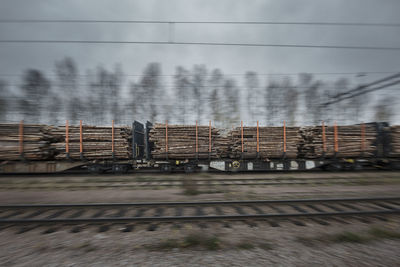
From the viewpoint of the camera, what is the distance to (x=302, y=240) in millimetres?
3135

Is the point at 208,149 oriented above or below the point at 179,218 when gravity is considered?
above

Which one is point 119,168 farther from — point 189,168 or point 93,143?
point 189,168

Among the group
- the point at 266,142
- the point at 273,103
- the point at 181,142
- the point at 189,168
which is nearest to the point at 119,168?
the point at 181,142

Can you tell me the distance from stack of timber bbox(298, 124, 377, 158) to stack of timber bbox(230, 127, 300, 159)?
87 centimetres

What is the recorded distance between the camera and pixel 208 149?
964 centimetres

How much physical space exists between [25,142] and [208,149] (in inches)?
387

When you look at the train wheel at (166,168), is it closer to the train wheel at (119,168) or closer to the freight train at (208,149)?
the freight train at (208,149)

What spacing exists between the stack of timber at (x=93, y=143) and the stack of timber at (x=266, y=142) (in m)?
6.35

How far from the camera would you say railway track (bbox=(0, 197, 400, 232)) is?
3.73 metres

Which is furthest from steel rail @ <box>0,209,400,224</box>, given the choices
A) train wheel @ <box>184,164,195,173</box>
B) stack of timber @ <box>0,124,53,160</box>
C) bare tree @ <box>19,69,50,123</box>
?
bare tree @ <box>19,69,50,123</box>

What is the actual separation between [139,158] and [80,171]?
13.4 feet

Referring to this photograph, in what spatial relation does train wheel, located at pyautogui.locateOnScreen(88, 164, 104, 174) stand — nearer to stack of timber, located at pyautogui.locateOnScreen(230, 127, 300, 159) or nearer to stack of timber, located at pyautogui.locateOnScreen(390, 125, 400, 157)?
stack of timber, located at pyautogui.locateOnScreen(230, 127, 300, 159)

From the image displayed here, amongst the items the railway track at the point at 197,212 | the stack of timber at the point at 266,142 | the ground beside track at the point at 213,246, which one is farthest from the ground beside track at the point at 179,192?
the stack of timber at the point at 266,142

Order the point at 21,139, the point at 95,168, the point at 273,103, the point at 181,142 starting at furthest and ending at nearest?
the point at 273,103, the point at 181,142, the point at 95,168, the point at 21,139
